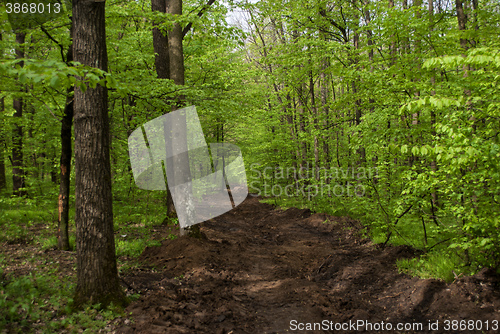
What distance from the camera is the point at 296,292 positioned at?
4.98 meters

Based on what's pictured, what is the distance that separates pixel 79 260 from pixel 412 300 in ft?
16.4

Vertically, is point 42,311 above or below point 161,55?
below

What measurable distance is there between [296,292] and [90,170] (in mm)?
3995

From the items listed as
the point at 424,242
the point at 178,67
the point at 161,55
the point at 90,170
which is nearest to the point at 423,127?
the point at 424,242

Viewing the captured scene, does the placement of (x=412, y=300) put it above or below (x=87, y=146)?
below

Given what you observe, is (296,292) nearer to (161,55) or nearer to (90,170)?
(90,170)

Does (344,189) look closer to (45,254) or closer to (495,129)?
(495,129)

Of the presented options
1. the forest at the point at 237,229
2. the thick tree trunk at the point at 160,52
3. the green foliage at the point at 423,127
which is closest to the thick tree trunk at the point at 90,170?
the forest at the point at 237,229

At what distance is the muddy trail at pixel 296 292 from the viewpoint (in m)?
3.73

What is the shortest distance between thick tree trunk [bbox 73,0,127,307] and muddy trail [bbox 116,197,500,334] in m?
0.71

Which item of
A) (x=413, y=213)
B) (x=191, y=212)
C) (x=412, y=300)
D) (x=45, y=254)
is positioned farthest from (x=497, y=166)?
(x=45, y=254)

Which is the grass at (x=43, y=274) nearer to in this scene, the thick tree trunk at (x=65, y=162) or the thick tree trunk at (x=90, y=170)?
the thick tree trunk at (x=90, y=170)

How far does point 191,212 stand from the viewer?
742cm

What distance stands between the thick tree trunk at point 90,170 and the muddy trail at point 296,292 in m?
0.71
